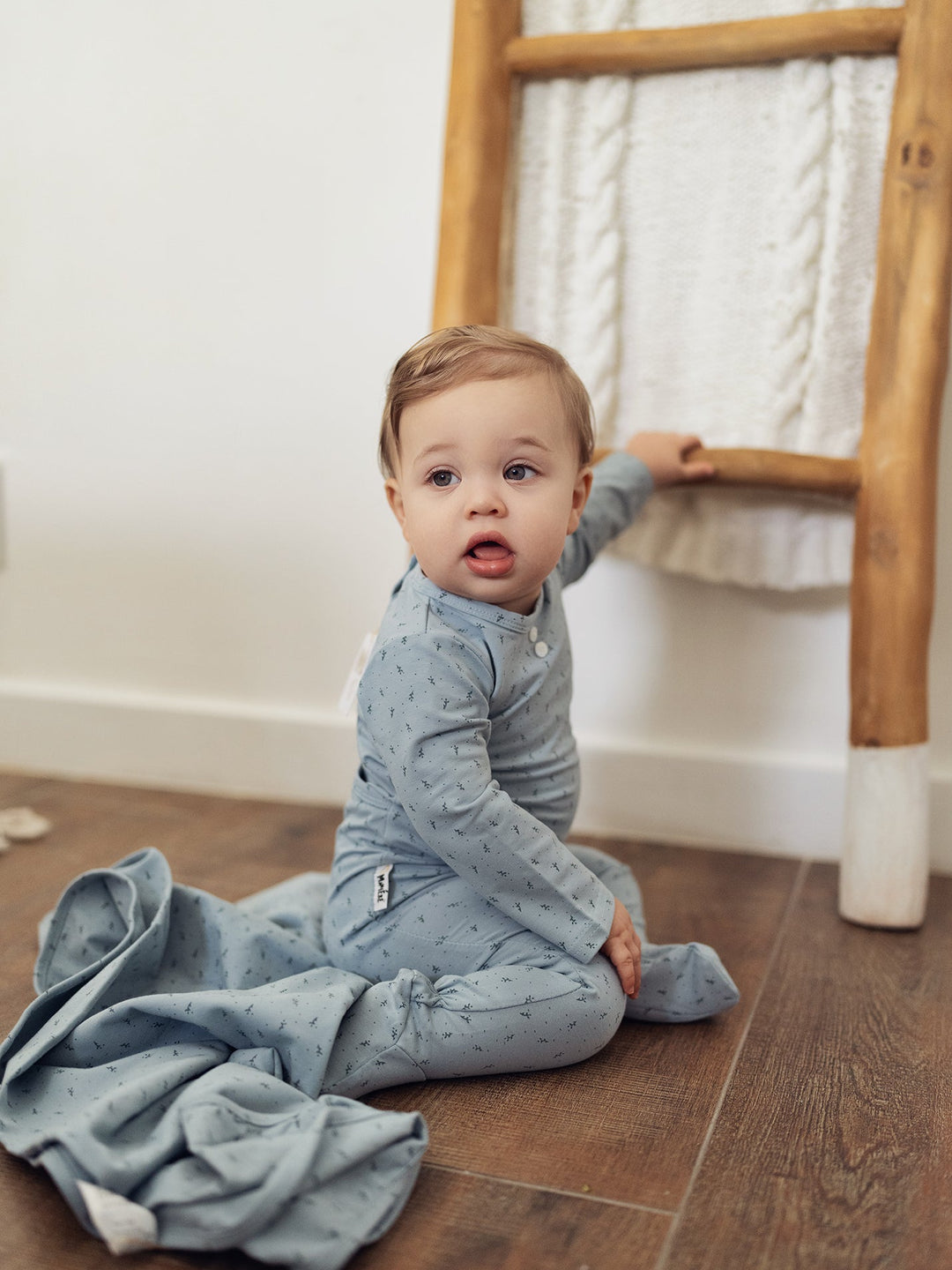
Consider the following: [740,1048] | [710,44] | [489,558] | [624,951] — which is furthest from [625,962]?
[710,44]

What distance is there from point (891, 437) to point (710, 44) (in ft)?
1.44

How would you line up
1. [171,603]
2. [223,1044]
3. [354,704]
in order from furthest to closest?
[171,603]
[354,704]
[223,1044]

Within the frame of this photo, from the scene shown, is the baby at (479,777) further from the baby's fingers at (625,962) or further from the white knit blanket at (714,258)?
the white knit blanket at (714,258)

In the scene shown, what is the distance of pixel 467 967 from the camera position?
0.90 m

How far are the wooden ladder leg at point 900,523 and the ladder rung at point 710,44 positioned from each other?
42 mm

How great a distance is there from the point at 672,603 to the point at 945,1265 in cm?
86

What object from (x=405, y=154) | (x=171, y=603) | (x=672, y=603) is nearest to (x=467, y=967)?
(x=672, y=603)

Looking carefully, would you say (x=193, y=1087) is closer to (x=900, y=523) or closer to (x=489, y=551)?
(x=489, y=551)

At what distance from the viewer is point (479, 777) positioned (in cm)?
86

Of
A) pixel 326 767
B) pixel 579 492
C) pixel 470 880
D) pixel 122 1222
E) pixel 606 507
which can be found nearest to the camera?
pixel 122 1222

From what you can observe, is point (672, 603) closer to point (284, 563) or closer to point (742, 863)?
point (742, 863)

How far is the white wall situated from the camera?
4.60ft

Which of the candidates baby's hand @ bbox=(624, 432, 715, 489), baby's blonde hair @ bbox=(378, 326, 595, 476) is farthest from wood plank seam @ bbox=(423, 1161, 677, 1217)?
baby's hand @ bbox=(624, 432, 715, 489)

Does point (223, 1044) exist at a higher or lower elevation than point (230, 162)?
lower
